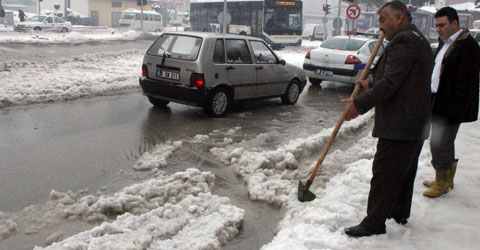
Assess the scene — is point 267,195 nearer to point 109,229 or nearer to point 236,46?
point 109,229

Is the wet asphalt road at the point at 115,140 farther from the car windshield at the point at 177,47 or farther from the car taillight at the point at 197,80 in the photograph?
the car windshield at the point at 177,47

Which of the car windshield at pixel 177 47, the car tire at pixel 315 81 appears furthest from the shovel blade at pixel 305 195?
the car tire at pixel 315 81

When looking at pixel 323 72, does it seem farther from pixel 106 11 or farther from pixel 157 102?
pixel 106 11

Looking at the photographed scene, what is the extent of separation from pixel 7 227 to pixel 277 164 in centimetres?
325

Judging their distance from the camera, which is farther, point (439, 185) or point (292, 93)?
point (292, 93)

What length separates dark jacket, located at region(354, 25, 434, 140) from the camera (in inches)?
135

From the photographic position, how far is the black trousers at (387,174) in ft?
11.8

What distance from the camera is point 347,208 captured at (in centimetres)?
445

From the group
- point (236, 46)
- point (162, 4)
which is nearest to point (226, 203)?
point (236, 46)

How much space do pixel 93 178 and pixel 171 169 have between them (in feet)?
3.13

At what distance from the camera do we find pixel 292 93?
11.1 m

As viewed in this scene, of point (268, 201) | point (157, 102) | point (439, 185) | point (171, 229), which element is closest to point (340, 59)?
point (157, 102)

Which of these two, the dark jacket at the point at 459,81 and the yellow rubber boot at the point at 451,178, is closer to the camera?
the dark jacket at the point at 459,81


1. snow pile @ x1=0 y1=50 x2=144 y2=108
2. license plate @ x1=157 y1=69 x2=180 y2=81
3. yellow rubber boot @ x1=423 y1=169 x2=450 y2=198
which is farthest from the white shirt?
snow pile @ x1=0 y1=50 x2=144 y2=108
